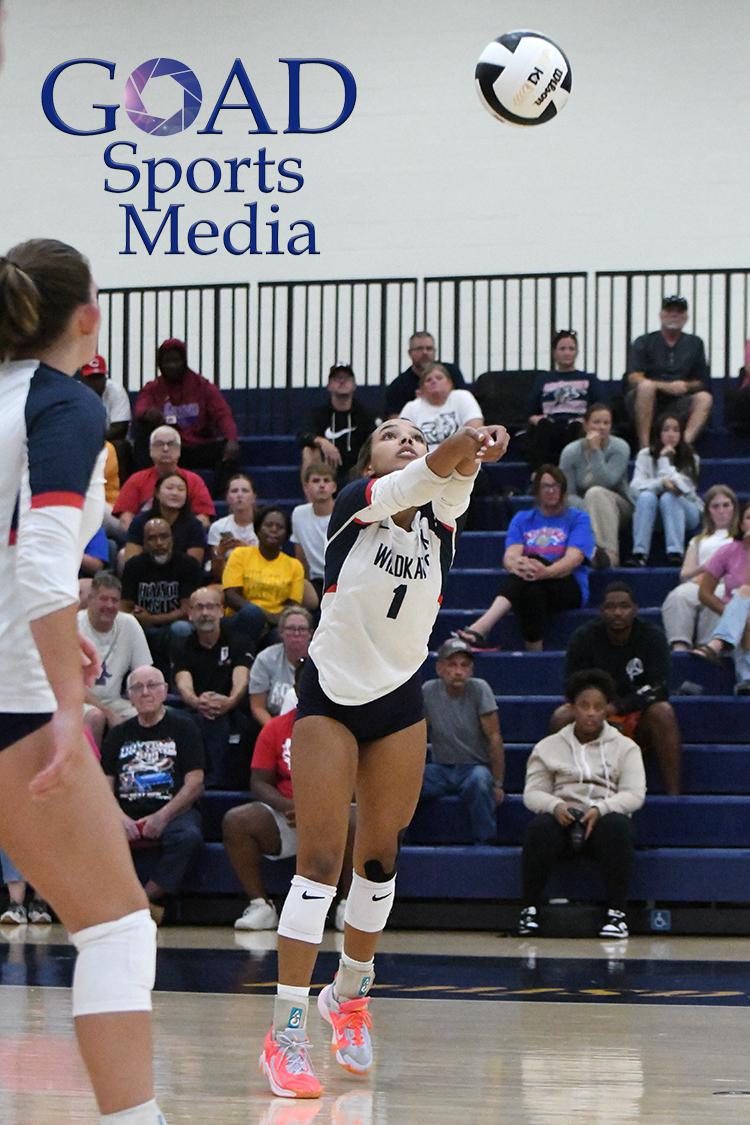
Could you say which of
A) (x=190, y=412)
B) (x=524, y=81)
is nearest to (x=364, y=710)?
(x=524, y=81)

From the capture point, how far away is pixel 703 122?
15070 millimetres

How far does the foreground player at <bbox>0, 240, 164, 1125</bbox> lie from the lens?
8.45 feet

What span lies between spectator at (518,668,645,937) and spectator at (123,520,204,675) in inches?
118

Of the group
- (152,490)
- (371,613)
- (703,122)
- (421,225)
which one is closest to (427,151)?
(421,225)

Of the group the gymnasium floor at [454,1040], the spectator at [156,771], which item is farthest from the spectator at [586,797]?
the spectator at [156,771]

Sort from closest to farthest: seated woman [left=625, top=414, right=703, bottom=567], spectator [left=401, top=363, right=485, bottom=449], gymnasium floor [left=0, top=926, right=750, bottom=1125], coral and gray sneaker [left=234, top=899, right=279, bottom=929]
Result: gymnasium floor [left=0, top=926, right=750, bottom=1125] < coral and gray sneaker [left=234, top=899, right=279, bottom=929] < seated woman [left=625, top=414, right=703, bottom=567] < spectator [left=401, top=363, right=485, bottom=449]

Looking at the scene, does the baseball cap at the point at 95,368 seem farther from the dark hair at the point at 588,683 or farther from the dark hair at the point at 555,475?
the dark hair at the point at 588,683

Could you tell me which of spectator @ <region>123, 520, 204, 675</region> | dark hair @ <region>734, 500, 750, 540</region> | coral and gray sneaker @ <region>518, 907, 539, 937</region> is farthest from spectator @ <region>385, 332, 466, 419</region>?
coral and gray sneaker @ <region>518, 907, 539, 937</region>

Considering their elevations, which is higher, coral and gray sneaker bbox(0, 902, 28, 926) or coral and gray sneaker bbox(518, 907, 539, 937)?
coral and gray sneaker bbox(518, 907, 539, 937)

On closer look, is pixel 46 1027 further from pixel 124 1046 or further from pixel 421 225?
pixel 421 225

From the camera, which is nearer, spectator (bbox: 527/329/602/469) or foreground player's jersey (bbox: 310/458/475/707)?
foreground player's jersey (bbox: 310/458/475/707)

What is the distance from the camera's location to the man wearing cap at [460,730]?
Result: 31.5 feet

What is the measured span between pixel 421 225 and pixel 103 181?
126 inches

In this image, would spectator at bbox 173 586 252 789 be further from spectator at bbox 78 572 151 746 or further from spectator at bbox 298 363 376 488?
spectator at bbox 298 363 376 488
